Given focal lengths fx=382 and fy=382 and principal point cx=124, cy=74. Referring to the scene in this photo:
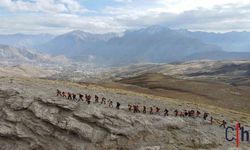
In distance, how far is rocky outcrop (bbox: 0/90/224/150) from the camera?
50.7 m

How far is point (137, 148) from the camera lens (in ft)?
161

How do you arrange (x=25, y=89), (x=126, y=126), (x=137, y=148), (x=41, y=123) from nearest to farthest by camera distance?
(x=137, y=148) < (x=126, y=126) < (x=41, y=123) < (x=25, y=89)

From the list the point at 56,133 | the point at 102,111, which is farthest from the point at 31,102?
the point at 102,111

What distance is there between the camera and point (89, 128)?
174ft

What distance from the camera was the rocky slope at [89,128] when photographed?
1997 inches

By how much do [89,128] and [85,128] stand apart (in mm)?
559

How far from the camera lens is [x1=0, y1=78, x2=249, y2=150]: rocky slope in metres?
50.7

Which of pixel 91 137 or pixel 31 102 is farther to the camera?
pixel 31 102

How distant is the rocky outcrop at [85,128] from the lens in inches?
1996

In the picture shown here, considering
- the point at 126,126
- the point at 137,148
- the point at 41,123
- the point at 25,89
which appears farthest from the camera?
the point at 25,89

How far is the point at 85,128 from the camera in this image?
174 feet

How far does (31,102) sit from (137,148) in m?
19.8

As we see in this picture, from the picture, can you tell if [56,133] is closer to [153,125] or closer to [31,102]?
[31,102]

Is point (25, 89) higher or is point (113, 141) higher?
point (25, 89)
